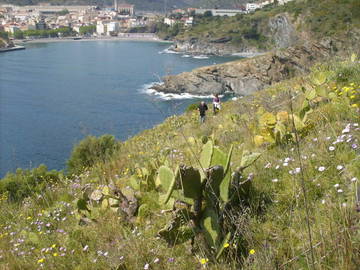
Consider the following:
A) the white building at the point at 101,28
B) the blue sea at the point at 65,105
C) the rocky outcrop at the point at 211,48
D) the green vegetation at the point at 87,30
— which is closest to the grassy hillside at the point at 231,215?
the blue sea at the point at 65,105

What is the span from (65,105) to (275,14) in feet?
226

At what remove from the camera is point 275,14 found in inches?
3848

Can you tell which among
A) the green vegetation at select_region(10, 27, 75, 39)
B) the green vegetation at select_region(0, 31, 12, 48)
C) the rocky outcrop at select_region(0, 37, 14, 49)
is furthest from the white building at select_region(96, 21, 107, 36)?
the rocky outcrop at select_region(0, 37, 14, 49)

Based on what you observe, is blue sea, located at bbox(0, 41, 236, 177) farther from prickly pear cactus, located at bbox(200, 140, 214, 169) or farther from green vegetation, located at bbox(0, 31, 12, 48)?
green vegetation, located at bbox(0, 31, 12, 48)

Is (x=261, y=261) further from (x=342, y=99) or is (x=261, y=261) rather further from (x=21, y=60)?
(x=21, y=60)

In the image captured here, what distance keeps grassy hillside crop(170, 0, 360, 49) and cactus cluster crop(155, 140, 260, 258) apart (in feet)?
162

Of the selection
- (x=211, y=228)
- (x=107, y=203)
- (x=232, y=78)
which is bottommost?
(x=232, y=78)

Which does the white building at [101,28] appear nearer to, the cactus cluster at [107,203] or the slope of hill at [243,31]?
the slope of hill at [243,31]

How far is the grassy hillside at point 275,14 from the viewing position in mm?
53688

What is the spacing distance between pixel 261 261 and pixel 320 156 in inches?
48.2

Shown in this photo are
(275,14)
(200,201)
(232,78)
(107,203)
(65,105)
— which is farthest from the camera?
(275,14)

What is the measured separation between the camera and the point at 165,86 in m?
58.0

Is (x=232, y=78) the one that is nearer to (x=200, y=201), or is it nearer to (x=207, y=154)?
(x=207, y=154)

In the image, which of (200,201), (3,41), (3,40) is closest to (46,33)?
(3,40)
